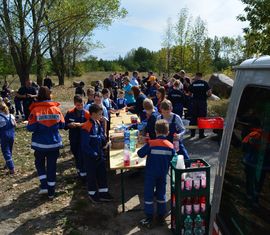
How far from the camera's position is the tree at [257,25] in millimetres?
17922

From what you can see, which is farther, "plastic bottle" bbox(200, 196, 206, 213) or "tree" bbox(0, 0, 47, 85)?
"tree" bbox(0, 0, 47, 85)

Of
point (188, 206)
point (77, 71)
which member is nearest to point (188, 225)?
point (188, 206)

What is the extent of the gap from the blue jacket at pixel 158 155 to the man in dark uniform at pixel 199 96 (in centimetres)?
649

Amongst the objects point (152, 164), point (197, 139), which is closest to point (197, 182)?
point (152, 164)

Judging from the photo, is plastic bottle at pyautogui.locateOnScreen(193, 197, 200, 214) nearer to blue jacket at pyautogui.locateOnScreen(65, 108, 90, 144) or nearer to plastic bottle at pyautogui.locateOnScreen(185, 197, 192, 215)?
plastic bottle at pyautogui.locateOnScreen(185, 197, 192, 215)

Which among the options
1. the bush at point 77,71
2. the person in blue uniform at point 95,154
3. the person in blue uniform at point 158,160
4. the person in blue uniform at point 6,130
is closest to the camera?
the person in blue uniform at point 158,160

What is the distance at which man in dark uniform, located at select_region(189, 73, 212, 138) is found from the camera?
1175cm

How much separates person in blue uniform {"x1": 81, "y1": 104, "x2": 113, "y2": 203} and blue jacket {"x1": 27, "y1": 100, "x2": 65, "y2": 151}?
2.06ft

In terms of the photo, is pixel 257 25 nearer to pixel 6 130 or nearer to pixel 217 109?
pixel 217 109

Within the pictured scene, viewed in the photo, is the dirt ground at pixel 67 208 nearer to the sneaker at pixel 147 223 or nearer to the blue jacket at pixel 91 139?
the sneaker at pixel 147 223

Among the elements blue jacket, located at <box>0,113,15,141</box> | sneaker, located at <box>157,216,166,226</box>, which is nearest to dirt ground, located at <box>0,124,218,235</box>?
sneaker, located at <box>157,216,166,226</box>

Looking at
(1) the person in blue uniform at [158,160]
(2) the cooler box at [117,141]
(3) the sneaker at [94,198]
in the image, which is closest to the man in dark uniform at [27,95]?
(2) the cooler box at [117,141]

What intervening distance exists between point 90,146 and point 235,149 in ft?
15.2

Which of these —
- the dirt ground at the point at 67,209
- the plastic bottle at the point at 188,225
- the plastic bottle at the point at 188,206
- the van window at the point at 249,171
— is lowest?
the dirt ground at the point at 67,209
